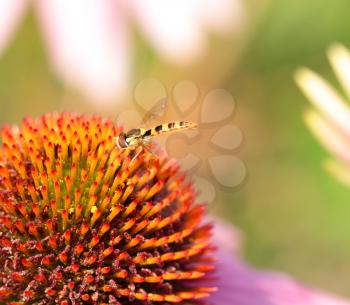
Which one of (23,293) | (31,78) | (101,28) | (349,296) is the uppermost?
(31,78)

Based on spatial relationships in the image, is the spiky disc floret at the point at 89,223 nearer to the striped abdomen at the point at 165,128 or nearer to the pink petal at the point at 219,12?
the striped abdomen at the point at 165,128

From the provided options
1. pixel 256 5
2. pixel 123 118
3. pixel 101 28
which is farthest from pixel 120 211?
pixel 256 5

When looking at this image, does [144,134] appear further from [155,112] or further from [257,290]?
[257,290]

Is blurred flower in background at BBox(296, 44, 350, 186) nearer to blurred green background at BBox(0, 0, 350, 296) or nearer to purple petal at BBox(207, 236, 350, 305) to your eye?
purple petal at BBox(207, 236, 350, 305)

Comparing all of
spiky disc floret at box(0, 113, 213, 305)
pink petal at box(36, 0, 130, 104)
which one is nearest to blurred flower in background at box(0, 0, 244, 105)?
pink petal at box(36, 0, 130, 104)

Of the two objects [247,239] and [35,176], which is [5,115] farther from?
[35,176]

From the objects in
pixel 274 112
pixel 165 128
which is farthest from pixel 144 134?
pixel 274 112
